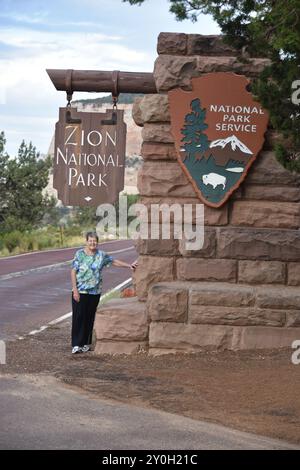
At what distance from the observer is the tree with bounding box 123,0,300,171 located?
9.13 meters

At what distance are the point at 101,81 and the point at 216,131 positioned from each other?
201 cm

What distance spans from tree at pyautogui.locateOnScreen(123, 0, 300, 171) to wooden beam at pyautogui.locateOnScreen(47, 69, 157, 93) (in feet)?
6.75

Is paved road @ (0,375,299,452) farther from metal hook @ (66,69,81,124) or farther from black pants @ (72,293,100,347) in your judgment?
metal hook @ (66,69,81,124)

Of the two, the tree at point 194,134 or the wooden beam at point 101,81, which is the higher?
the wooden beam at point 101,81

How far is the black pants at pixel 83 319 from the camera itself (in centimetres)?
1220

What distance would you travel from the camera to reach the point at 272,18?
923 centimetres

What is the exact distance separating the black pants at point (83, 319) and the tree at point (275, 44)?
345 cm

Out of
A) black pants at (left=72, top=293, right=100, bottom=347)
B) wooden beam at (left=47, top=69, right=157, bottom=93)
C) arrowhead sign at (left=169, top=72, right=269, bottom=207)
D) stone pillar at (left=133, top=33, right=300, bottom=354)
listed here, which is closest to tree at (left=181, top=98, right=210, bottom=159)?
arrowhead sign at (left=169, top=72, right=269, bottom=207)

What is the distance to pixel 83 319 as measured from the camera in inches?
489

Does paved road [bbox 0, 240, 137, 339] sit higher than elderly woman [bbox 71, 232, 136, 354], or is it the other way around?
elderly woman [bbox 71, 232, 136, 354]

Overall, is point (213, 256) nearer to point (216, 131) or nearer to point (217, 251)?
point (217, 251)

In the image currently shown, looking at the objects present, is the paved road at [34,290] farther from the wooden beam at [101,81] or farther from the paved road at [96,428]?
the paved road at [96,428]

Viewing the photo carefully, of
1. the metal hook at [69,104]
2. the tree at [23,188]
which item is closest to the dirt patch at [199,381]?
the metal hook at [69,104]

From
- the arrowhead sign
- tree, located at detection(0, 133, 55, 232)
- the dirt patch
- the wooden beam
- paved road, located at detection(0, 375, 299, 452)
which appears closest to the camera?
paved road, located at detection(0, 375, 299, 452)
